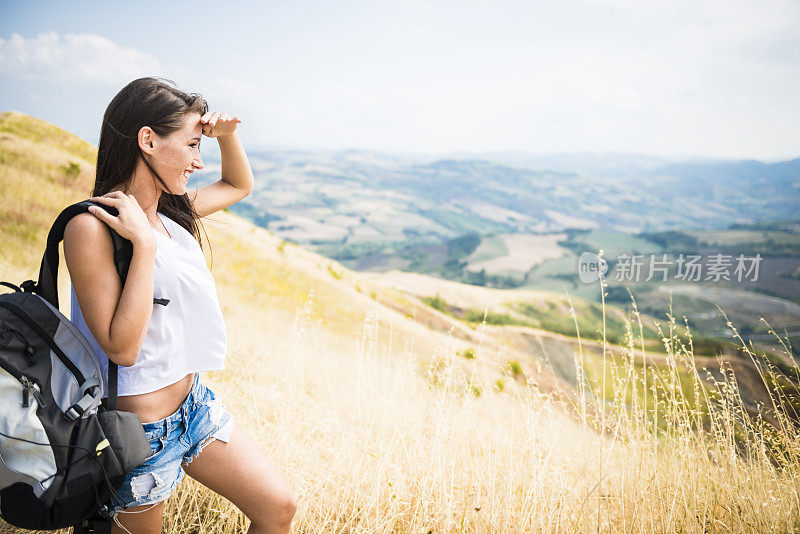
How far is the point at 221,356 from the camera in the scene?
233 cm

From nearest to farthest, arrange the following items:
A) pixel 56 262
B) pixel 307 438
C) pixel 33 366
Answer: pixel 33 366 → pixel 56 262 → pixel 307 438

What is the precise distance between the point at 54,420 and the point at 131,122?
128cm

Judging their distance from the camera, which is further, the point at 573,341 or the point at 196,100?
the point at 573,341

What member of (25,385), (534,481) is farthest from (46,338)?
(534,481)

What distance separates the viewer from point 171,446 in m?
2.14

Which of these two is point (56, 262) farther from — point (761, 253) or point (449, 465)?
point (761, 253)

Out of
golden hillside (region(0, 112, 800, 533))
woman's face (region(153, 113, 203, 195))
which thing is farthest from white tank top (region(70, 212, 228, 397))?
golden hillside (region(0, 112, 800, 533))

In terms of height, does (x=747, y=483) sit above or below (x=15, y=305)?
below

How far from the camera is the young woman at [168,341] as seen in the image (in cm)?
206

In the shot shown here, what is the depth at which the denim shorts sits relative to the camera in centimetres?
206

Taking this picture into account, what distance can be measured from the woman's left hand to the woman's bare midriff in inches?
49.0

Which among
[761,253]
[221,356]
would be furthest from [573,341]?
[761,253]

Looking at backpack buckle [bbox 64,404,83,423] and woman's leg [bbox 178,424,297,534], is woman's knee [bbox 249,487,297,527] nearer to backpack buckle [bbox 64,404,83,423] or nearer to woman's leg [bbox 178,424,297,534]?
woman's leg [bbox 178,424,297,534]

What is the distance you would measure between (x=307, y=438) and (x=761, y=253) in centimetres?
16048
